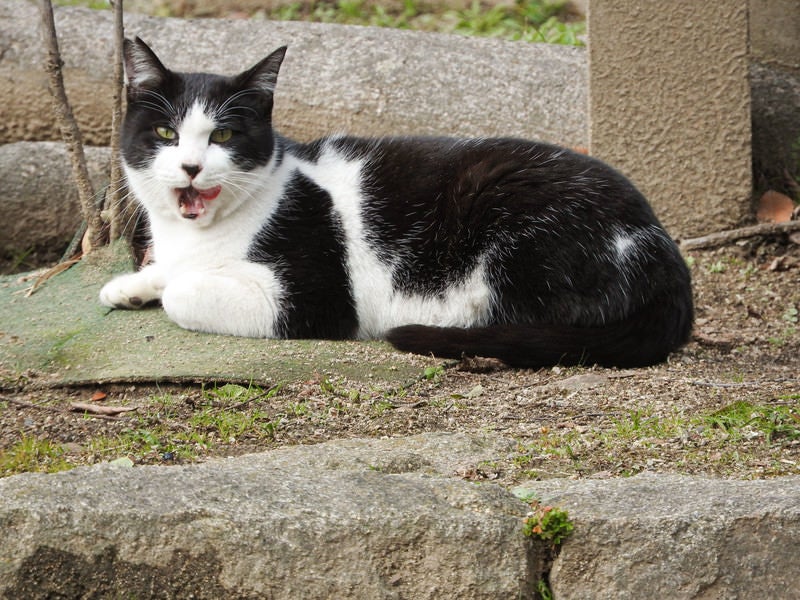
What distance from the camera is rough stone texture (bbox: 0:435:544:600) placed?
2.00m

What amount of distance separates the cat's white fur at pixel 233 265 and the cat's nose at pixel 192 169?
2cm

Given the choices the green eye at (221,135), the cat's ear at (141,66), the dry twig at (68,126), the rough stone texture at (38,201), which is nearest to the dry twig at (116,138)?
the dry twig at (68,126)

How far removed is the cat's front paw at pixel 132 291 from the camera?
13.2 feet

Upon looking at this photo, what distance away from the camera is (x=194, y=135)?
371 centimetres

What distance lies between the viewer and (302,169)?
4172 mm

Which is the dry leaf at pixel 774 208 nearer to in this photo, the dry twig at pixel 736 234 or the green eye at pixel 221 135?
the dry twig at pixel 736 234

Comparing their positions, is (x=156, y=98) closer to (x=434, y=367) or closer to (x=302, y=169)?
(x=302, y=169)

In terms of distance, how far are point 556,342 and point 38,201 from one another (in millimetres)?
3192

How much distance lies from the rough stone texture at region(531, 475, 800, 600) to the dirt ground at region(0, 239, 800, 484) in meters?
0.40

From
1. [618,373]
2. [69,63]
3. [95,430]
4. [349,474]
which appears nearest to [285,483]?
[349,474]

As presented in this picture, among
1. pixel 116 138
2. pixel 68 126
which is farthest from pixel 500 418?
pixel 68 126

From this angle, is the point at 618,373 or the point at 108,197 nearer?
the point at 618,373

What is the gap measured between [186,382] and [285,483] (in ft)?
4.07

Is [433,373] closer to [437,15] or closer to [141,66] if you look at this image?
[141,66]
